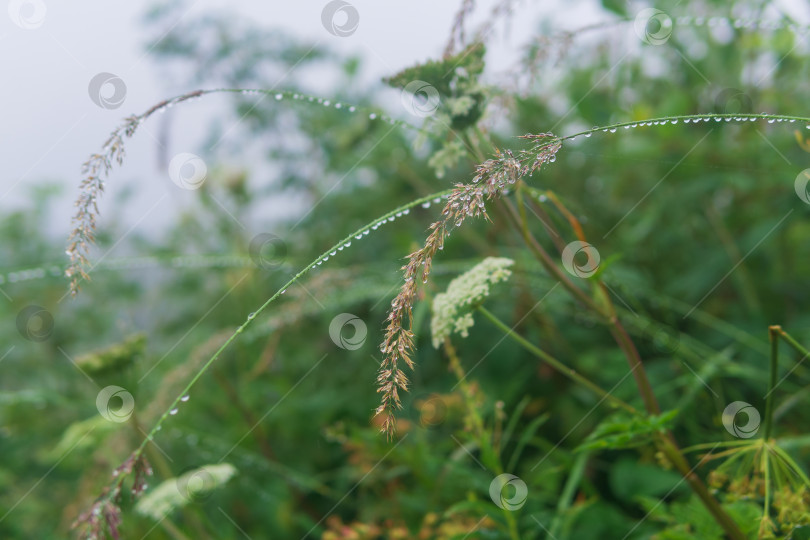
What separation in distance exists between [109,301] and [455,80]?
1.79 m

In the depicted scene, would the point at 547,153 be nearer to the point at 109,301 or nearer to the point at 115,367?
the point at 115,367

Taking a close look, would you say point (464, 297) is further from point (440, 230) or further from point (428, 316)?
point (428, 316)

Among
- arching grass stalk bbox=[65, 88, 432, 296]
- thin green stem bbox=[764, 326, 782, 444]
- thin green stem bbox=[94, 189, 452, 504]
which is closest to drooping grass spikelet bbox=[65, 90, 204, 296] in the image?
arching grass stalk bbox=[65, 88, 432, 296]

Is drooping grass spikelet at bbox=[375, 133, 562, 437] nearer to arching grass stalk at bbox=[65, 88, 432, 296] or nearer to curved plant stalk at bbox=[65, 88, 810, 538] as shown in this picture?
curved plant stalk at bbox=[65, 88, 810, 538]

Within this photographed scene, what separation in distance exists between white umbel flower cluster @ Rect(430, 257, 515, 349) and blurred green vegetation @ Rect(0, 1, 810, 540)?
121 millimetres

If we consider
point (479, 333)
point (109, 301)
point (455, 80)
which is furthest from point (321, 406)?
point (109, 301)

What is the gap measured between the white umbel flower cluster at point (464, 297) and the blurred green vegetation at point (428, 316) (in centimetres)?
12

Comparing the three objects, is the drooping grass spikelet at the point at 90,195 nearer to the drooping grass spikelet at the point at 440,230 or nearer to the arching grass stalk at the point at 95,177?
the arching grass stalk at the point at 95,177

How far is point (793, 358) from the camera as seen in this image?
41.8 inches

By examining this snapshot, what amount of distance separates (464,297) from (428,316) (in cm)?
72

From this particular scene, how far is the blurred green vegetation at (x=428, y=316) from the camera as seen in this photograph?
2.81 feet

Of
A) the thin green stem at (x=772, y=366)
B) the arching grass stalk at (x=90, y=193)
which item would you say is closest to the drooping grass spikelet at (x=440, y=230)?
the arching grass stalk at (x=90, y=193)

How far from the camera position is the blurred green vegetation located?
0.86m

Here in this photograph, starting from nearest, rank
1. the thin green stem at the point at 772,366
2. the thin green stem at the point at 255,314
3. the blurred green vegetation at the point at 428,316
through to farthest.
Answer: the thin green stem at the point at 255,314
the thin green stem at the point at 772,366
the blurred green vegetation at the point at 428,316
